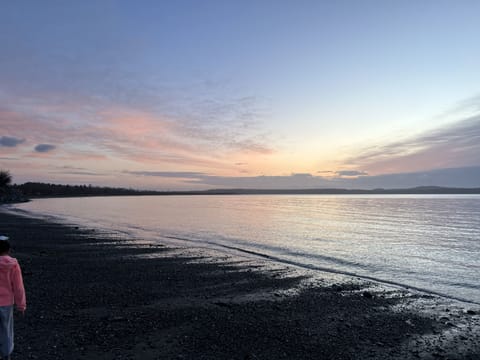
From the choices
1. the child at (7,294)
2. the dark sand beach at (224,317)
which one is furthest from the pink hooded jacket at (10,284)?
the dark sand beach at (224,317)

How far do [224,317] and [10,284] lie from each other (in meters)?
5.12

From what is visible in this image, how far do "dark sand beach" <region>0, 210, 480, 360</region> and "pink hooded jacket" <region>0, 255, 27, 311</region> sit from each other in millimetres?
1399

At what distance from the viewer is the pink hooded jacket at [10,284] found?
221 inches

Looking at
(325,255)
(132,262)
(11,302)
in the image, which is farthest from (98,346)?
(325,255)

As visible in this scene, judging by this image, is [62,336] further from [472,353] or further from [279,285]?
[472,353]

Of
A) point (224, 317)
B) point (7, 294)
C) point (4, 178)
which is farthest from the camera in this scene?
point (4, 178)

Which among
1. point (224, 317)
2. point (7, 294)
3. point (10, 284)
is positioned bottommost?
point (224, 317)

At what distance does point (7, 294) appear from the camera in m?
5.66

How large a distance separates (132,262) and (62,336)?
9.24m

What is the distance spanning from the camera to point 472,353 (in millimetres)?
7383

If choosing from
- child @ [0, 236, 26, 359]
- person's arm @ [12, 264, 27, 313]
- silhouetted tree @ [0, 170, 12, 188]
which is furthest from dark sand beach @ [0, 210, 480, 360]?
silhouetted tree @ [0, 170, 12, 188]

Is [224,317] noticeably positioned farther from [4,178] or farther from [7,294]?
[4,178]

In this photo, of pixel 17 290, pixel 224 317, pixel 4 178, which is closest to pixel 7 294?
pixel 17 290

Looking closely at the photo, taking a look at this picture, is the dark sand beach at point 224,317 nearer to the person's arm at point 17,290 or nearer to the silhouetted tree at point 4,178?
the person's arm at point 17,290
